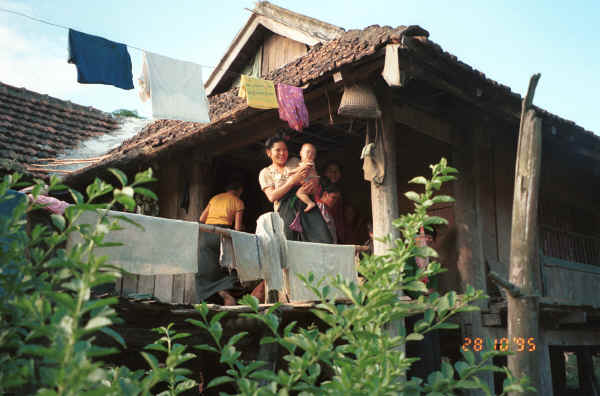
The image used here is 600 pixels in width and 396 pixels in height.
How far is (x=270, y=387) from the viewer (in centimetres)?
164

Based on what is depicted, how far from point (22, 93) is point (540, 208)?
1060 cm

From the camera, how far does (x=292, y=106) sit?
5.79m

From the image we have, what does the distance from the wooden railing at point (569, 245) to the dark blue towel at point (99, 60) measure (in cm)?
607

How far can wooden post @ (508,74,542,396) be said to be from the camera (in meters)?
3.31

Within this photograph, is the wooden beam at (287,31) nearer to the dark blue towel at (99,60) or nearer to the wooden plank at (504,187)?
the wooden plank at (504,187)

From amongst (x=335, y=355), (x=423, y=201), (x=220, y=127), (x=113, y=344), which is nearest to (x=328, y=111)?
(x=220, y=127)

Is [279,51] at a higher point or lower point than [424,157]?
higher

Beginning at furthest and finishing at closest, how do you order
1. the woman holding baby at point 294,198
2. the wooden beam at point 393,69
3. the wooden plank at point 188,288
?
1. the wooden plank at point 188,288
2. the woman holding baby at point 294,198
3. the wooden beam at point 393,69

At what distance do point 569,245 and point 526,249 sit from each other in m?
5.78

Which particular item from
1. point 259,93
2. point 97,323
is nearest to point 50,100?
point 259,93

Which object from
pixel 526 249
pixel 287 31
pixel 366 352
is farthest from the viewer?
pixel 287 31

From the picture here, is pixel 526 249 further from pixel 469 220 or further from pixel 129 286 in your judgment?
pixel 129 286

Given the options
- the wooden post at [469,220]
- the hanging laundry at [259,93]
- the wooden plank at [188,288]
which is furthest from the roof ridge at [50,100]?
the wooden post at [469,220]

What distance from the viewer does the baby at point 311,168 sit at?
5934 millimetres
